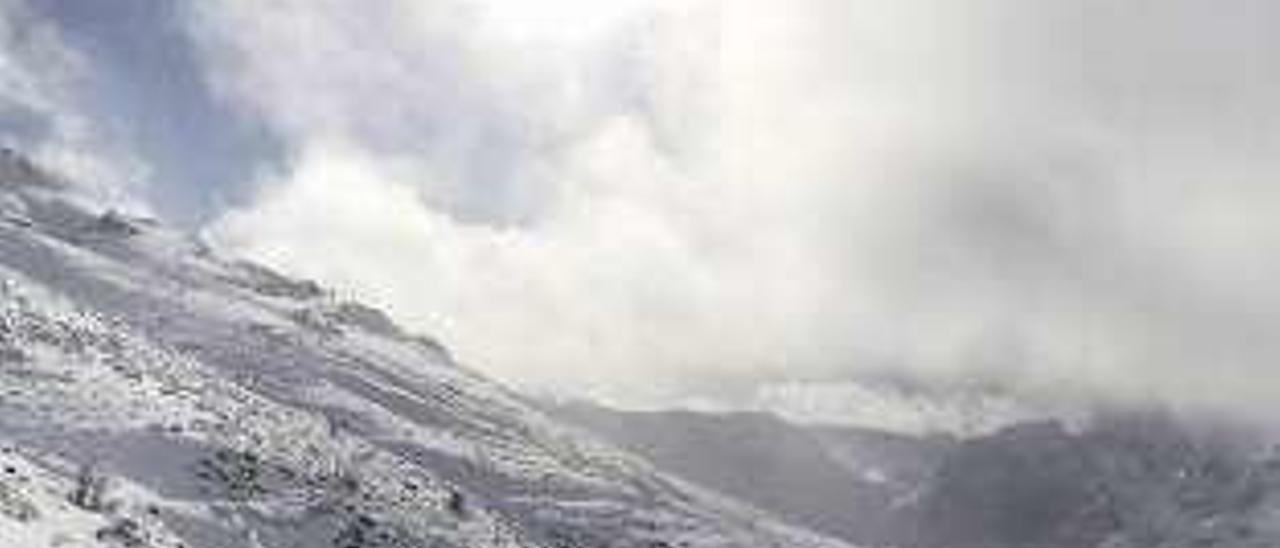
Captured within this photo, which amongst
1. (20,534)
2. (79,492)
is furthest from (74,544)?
(79,492)

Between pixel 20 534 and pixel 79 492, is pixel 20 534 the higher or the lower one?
the lower one

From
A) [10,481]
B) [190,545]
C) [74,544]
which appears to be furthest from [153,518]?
[74,544]

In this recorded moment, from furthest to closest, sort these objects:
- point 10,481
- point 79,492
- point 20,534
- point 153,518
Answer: point 153,518 < point 79,492 < point 10,481 < point 20,534

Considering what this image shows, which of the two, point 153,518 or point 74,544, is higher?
point 153,518

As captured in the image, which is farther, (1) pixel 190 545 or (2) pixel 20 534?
(1) pixel 190 545

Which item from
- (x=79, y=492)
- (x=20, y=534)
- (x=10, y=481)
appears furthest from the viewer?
(x=79, y=492)

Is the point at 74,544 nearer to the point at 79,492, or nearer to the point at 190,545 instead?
the point at 79,492

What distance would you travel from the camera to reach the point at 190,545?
19862 cm

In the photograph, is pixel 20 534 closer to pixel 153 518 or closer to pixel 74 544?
pixel 74 544

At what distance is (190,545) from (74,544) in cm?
5336

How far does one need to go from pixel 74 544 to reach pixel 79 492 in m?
28.8

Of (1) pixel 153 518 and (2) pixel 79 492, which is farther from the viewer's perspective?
(1) pixel 153 518

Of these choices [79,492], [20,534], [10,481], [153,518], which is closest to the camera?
[20,534]

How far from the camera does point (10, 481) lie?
6260 inches
